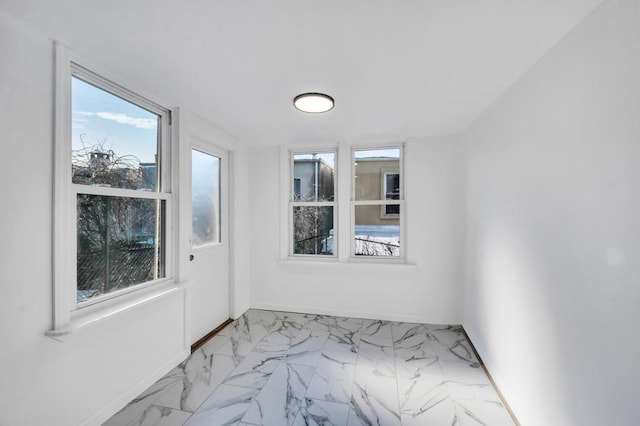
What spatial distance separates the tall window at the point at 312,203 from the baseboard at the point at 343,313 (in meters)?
0.78

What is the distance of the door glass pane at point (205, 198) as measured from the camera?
3012mm

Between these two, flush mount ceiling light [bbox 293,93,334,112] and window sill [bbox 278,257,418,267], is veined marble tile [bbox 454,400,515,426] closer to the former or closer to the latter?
window sill [bbox 278,257,418,267]

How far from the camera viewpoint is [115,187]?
2.04 metres

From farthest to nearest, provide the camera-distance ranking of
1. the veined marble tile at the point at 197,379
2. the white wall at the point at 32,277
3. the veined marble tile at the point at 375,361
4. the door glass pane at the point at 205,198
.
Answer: the door glass pane at the point at 205,198 < the veined marble tile at the point at 375,361 < the veined marble tile at the point at 197,379 < the white wall at the point at 32,277

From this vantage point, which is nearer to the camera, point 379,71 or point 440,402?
point 379,71

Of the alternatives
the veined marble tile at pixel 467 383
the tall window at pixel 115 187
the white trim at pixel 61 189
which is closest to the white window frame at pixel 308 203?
the tall window at pixel 115 187

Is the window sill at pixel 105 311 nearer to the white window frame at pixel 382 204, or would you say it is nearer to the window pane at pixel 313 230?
the window pane at pixel 313 230

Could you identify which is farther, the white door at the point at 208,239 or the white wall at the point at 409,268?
the white wall at the point at 409,268

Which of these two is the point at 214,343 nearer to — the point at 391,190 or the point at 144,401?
the point at 144,401

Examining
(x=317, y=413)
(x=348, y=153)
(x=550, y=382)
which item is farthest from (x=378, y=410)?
(x=348, y=153)

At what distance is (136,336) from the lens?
211cm

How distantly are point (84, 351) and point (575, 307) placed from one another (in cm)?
287

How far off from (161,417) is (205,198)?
2.10 m

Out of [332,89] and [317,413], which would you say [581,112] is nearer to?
[332,89]
